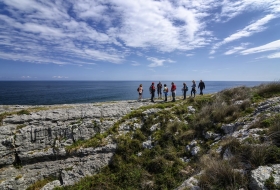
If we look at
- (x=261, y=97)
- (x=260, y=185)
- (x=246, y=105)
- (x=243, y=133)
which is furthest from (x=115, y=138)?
(x=261, y=97)

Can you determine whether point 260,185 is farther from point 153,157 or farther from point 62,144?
point 62,144

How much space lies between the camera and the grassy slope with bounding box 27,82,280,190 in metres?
7.07

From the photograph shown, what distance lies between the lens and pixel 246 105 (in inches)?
548

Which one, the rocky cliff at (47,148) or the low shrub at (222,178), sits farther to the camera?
the rocky cliff at (47,148)

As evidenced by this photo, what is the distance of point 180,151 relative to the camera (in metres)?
12.3

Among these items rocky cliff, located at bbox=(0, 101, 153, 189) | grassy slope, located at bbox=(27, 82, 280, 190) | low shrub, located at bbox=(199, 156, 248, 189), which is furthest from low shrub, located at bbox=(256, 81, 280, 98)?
rocky cliff, located at bbox=(0, 101, 153, 189)

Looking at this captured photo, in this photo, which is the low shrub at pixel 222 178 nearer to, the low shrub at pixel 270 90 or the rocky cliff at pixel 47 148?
the rocky cliff at pixel 47 148

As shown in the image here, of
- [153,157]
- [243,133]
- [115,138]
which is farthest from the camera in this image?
[115,138]

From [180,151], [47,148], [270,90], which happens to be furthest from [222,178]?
[270,90]

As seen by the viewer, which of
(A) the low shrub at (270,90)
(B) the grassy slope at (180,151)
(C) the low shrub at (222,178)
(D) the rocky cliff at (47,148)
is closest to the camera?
(C) the low shrub at (222,178)

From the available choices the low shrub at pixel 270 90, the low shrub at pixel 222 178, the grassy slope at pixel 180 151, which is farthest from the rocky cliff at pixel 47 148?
the low shrub at pixel 270 90

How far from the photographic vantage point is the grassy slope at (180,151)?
23.2 feet

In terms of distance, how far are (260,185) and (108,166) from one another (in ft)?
35.8

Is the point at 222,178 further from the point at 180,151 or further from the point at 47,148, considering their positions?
the point at 47,148
